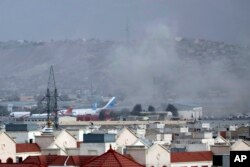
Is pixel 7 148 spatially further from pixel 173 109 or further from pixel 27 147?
pixel 173 109

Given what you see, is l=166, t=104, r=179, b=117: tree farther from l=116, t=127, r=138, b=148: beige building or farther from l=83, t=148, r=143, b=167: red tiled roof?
l=83, t=148, r=143, b=167: red tiled roof

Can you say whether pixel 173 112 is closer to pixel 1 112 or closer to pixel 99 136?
pixel 1 112

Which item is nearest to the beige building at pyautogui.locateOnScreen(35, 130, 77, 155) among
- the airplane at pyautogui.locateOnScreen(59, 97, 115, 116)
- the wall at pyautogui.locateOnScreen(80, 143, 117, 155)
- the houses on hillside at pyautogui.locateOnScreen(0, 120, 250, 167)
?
the houses on hillside at pyautogui.locateOnScreen(0, 120, 250, 167)

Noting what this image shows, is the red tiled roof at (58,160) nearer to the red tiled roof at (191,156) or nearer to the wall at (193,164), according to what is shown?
the wall at (193,164)

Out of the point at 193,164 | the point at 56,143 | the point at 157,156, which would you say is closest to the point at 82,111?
the point at 56,143

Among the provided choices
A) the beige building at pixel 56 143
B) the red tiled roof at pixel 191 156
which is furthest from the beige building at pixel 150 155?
the beige building at pixel 56 143

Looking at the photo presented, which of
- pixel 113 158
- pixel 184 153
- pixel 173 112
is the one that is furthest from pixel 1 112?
pixel 113 158
